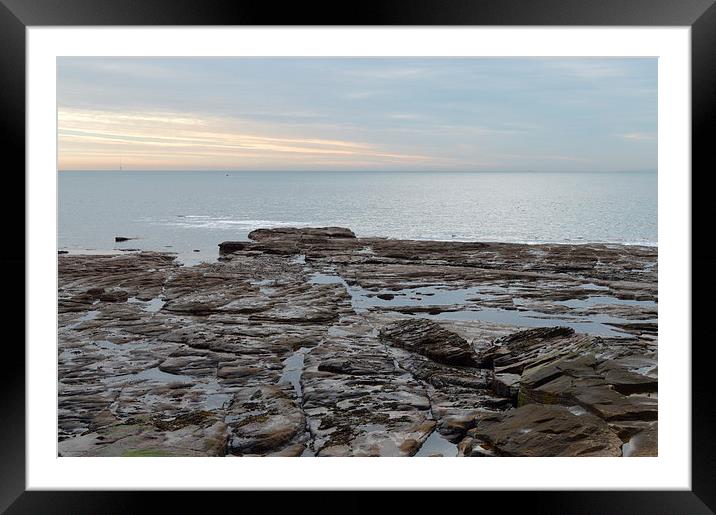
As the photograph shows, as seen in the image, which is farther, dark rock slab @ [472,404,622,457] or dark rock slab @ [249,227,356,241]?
dark rock slab @ [249,227,356,241]

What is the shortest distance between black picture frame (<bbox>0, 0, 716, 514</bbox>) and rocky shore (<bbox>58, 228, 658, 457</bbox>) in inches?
123

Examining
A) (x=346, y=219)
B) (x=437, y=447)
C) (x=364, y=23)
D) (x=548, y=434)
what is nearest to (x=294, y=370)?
(x=437, y=447)

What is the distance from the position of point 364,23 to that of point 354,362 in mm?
7274

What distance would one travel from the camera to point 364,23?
Answer: 3051mm

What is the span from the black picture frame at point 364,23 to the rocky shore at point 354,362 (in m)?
3.13

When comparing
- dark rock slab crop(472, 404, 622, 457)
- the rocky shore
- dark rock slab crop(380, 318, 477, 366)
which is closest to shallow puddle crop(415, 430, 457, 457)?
the rocky shore

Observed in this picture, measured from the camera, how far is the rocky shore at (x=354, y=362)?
691cm

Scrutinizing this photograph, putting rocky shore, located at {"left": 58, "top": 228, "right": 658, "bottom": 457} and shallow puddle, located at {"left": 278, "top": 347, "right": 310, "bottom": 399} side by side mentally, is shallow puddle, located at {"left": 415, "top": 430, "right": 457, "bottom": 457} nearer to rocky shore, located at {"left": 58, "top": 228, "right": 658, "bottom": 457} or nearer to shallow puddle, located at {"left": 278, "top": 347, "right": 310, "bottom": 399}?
rocky shore, located at {"left": 58, "top": 228, "right": 658, "bottom": 457}

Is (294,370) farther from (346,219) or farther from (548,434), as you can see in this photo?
(346,219)

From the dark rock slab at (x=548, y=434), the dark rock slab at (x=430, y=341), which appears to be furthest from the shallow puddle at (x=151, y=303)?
the dark rock slab at (x=548, y=434)

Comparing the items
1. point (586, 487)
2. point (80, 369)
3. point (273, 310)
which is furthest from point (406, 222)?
point (586, 487)

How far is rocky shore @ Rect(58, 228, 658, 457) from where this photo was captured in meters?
6.91

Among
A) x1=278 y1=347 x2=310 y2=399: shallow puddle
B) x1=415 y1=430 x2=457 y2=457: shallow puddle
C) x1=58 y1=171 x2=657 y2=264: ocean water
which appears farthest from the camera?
x1=58 y1=171 x2=657 y2=264: ocean water
